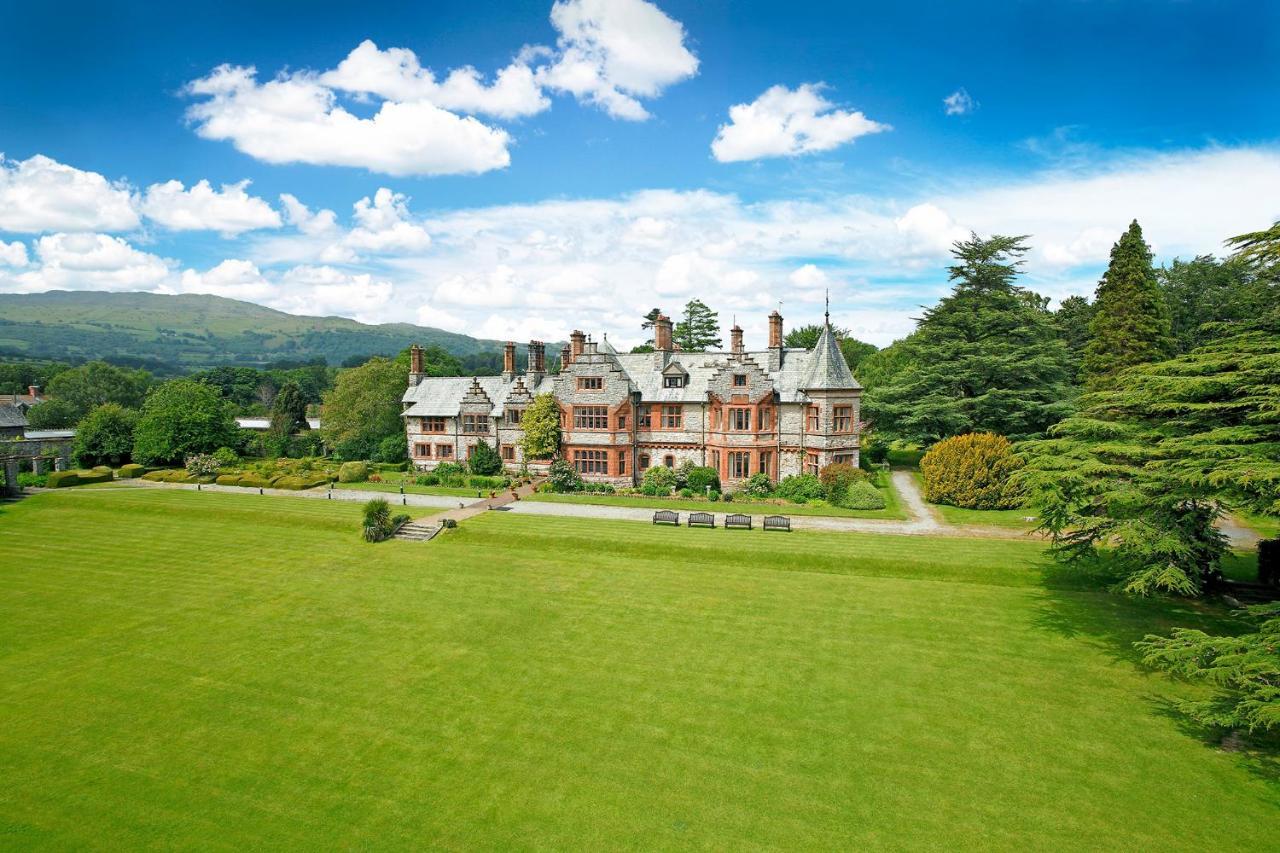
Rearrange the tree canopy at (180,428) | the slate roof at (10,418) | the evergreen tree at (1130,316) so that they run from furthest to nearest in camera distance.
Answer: the slate roof at (10,418), the tree canopy at (180,428), the evergreen tree at (1130,316)

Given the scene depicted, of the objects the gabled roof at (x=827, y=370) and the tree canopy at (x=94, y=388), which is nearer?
the gabled roof at (x=827, y=370)

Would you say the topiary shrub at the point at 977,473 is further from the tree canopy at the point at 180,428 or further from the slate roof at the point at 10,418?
the slate roof at the point at 10,418

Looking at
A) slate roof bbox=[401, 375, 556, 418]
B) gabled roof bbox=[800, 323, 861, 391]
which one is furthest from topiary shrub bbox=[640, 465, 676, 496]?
slate roof bbox=[401, 375, 556, 418]

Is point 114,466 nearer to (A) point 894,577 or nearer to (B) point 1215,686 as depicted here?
(A) point 894,577

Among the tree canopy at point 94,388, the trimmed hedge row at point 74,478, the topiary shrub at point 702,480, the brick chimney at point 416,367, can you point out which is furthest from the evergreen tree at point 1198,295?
the tree canopy at point 94,388

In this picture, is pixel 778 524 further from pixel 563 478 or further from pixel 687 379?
pixel 563 478
